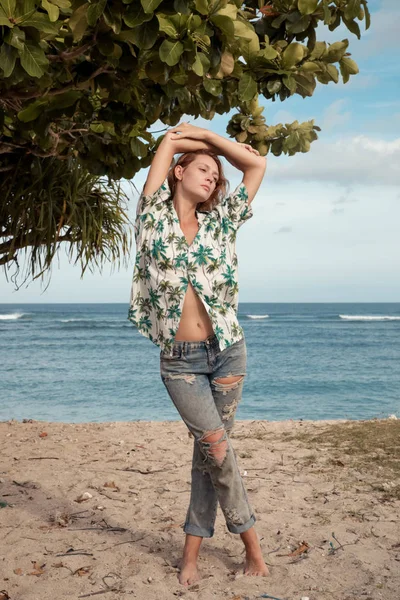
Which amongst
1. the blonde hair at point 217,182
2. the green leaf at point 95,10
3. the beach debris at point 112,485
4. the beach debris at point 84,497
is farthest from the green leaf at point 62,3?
the beach debris at point 112,485

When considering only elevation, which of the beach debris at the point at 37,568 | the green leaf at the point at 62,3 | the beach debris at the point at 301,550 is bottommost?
the beach debris at the point at 37,568

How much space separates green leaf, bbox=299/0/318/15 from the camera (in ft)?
9.57

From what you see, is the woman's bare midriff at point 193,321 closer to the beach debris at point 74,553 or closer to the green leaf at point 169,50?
the green leaf at point 169,50

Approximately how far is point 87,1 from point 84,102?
1.02 m

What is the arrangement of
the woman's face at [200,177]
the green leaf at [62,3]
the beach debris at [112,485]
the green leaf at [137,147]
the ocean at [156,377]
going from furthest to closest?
the ocean at [156,377] → the beach debris at [112,485] → the green leaf at [137,147] → the woman's face at [200,177] → the green leaf at [62,3]

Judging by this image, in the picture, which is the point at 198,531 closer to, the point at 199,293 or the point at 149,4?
the point at 199,293

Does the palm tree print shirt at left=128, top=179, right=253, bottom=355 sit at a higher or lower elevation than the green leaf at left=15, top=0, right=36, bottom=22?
lower

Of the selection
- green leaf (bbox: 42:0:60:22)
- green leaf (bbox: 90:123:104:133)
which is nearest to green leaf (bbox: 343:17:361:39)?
green leaf (bbox: 42:0:60:22)

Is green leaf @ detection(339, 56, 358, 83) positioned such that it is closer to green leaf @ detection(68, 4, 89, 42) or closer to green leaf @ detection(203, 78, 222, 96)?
green leaf @ detection(203, 78, 222, 96)

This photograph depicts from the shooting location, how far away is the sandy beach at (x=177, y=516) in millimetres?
3365

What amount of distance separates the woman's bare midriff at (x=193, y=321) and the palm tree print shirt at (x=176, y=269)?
0.14ft

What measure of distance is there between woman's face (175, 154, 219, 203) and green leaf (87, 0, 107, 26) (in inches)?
33.6

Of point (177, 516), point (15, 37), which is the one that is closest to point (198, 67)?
point (15, 37)

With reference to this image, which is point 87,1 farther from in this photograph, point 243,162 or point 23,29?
point 243,162
